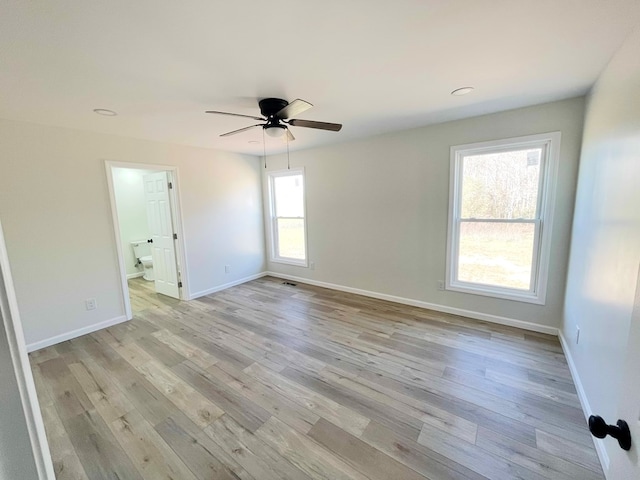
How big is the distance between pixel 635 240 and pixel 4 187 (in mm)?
4933

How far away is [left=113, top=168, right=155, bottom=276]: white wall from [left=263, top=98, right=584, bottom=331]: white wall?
3.19 m

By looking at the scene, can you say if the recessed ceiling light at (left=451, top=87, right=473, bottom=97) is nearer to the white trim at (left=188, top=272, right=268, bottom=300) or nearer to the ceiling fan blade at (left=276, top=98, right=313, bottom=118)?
the ceiling fan blade at (left=276, top=98, right=313, bottom=118)

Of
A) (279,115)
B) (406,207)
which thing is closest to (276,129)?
(279,115)

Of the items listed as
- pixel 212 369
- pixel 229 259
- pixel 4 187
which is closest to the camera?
pixel 212 369

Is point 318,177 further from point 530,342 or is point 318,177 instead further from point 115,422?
point 115,422

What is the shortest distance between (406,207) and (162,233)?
3833mm

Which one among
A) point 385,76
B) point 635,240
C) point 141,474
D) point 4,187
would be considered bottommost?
point 141,474

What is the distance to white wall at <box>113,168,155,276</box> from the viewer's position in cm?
552

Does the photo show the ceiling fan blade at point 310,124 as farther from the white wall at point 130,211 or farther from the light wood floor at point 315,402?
the white wall at point 130,211

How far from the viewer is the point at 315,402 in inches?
81.3

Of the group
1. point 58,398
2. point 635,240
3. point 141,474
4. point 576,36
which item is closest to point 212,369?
point 141,474

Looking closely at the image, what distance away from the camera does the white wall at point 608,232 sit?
4.75 feet

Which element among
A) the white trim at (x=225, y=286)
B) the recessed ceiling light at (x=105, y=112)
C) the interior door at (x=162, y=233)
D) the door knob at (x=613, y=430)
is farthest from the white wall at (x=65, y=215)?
the door knob at (x=613, y=430)

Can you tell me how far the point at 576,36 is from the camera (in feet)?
5.29
